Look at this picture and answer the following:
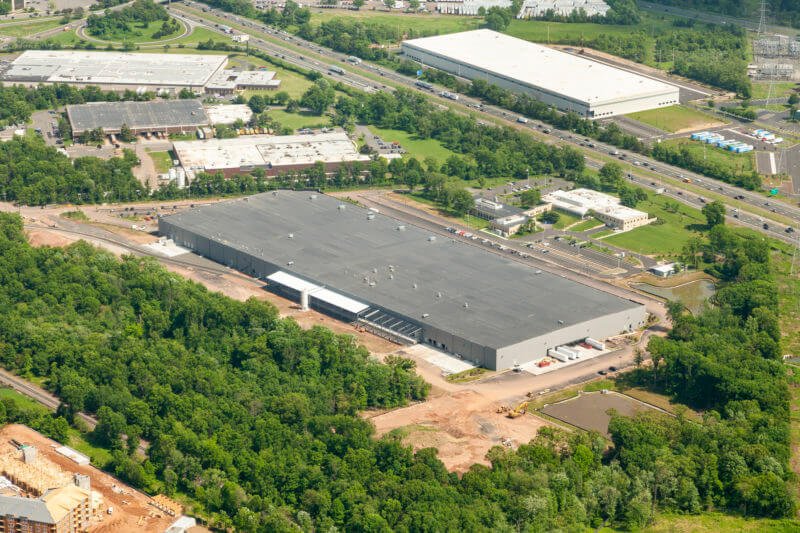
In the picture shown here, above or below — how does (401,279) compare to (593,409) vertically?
above

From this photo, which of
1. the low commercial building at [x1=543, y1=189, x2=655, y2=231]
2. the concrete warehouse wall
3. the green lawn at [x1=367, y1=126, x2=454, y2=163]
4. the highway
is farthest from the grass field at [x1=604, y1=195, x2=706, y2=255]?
the concrete warehouse wall

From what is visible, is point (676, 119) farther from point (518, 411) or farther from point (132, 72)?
point (518, 411)

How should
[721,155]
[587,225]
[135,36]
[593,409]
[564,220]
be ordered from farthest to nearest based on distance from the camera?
[135,36], [721,155], [564,220], [587,225], [593,409]

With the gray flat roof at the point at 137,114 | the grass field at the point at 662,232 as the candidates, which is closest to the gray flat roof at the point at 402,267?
the grass field at the point at 662,232

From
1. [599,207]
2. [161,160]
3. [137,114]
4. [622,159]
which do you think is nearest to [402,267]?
[599,207]

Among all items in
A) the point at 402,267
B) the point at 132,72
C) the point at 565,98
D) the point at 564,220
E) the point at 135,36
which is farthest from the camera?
the point at 135,36

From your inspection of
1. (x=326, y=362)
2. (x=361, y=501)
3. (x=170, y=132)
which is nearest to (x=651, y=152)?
(x=170, y=132)

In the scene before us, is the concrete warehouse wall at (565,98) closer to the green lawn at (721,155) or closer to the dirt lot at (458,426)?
the green lawn at (721,155)
